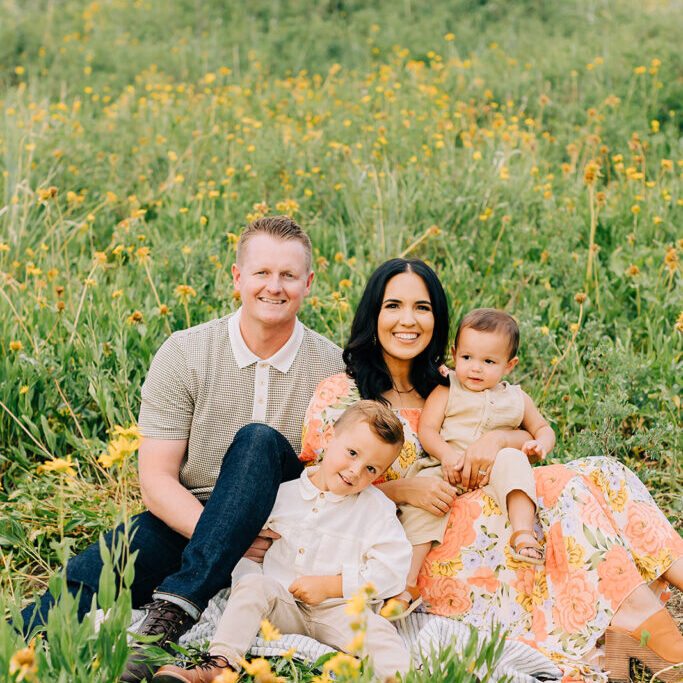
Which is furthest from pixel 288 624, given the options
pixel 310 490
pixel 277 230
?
pixel 277 230

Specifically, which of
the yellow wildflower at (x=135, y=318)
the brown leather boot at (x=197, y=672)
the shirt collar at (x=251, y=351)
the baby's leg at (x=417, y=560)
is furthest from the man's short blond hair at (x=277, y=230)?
the brown leather boot at (x=197, y=672)

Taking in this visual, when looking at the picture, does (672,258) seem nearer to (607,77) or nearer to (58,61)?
(607,77)

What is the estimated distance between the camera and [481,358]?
2.98 m

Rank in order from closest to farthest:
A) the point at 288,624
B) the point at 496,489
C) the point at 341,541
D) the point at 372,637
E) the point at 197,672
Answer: the point at 197,672 → the point at 372,637 → the point at 288,624 → the point at 341,541 → the point at 496,489

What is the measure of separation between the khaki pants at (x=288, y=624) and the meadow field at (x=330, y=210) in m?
A: 0.42

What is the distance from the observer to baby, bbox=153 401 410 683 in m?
2.50

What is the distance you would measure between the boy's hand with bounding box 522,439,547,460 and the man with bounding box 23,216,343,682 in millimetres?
777

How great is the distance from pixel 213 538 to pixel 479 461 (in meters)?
0.91

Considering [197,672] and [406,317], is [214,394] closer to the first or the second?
[406,317]

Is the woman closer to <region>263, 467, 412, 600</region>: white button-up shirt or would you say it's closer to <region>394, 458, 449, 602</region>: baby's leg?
<region>394, 458, 449, 602</region>: baby's leg

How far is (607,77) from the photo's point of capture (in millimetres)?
7098

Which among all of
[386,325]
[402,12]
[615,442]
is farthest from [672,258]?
[402,12]

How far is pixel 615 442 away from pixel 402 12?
776cm

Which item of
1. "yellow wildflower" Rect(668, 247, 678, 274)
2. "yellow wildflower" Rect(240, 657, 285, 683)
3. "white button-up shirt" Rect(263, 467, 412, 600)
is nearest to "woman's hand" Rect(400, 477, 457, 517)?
"white button-up shirt" Rect(263, 467, 412, 600)
